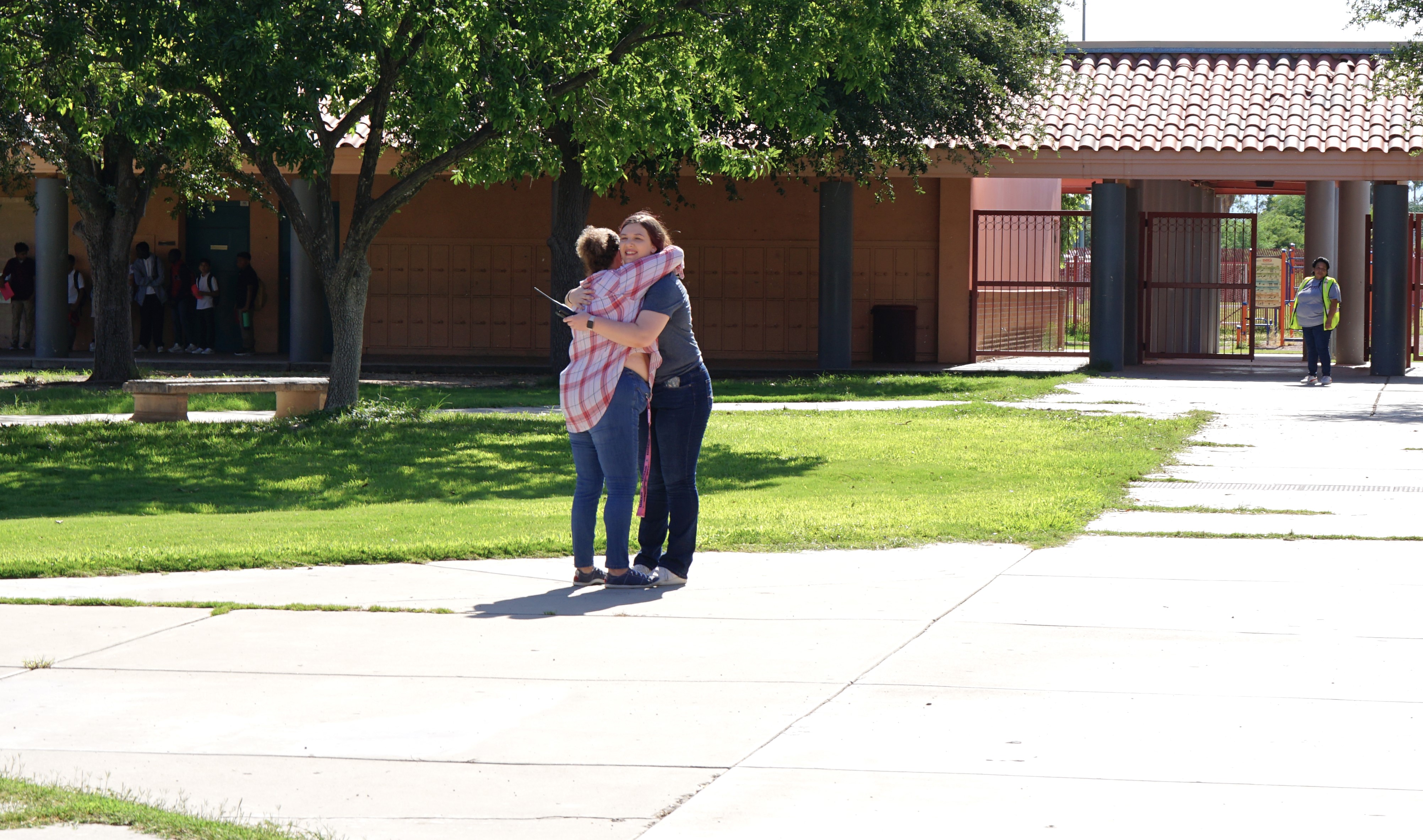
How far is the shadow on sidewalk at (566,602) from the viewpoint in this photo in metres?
7.04

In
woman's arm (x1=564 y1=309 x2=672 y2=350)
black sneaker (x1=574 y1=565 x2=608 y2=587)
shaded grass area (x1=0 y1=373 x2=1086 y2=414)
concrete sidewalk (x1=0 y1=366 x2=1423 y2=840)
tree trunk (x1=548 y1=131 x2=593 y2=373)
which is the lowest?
concrete sidewalk (x1=0 y1=366 x2=1423 y2=840)

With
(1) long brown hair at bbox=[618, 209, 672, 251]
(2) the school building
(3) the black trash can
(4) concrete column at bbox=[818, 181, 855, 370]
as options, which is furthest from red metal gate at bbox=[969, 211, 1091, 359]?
(1) long brown hair at bbox=[618, 209, 672, 251]

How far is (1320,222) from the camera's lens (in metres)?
29.1

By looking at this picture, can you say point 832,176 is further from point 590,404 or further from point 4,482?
point 590,404

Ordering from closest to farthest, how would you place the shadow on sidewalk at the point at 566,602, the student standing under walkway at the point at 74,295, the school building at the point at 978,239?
the shadow on sidewalk at the point at 566,602
the school building at the point at 978,239
the student standing under walkway at the point at 74,295

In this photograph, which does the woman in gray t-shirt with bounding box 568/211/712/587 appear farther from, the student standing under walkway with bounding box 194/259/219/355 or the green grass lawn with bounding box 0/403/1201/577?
the student standing under walkway with bounding box 194/259/219/355

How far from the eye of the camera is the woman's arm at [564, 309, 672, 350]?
7316 mm

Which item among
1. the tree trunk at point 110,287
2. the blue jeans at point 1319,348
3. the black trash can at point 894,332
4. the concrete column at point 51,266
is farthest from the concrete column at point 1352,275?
the concrete column at point 51,266

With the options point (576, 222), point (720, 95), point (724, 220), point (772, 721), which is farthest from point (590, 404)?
point (724, 220)

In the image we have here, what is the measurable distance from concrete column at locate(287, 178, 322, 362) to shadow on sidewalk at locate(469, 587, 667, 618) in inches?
765

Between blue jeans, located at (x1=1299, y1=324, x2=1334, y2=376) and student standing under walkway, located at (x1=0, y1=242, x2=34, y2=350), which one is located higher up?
student standing under walkway, located at (x1=0, y1=242, x2=34, y2=350)

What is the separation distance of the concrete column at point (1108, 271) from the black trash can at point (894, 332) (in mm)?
3114

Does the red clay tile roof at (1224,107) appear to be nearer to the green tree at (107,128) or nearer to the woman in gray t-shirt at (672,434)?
the green tree at (107,128)

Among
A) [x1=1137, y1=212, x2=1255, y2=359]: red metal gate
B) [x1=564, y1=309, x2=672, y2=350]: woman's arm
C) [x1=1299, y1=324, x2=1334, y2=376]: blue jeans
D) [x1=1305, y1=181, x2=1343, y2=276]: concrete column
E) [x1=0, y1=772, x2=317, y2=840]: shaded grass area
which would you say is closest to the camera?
[x1=0, y1=772, x2=317, y2=840]: shaded grass area
